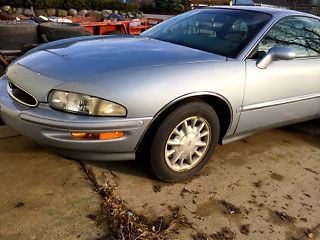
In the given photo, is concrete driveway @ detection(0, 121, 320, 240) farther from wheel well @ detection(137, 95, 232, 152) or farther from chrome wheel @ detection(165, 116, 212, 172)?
wheel well @ detection(137, 95, 232, 152)

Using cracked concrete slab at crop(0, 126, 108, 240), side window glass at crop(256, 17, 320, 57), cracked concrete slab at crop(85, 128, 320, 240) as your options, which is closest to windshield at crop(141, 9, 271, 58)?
side window glass at crop(256, 17, 320, 57)

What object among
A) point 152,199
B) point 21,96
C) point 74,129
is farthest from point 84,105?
point 152,199

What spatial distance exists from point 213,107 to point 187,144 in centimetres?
38

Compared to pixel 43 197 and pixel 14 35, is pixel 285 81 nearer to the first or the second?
pixel 43 197

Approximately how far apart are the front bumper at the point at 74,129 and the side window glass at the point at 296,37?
1.38 metres

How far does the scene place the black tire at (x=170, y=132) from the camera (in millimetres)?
2852

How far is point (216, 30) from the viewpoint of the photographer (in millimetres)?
3637

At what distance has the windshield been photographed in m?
3.41

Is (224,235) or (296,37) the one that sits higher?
(296,37)

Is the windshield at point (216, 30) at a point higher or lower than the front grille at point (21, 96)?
higher

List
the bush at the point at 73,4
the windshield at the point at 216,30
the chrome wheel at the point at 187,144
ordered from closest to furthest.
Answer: the chrome wheel at the point at 187,144, the windshield at the point at 216,30, the bush at the point at 73,4

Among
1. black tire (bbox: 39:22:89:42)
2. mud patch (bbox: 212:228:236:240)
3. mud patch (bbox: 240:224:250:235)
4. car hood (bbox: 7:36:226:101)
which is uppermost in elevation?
car hood (bbox: 7:36:226:101)

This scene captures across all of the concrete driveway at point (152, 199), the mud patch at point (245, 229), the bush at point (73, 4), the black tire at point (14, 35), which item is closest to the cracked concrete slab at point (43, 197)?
the concrete driveway at point (152, 199)

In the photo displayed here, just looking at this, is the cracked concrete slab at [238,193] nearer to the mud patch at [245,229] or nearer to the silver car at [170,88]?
the mud patch at [245,229]
